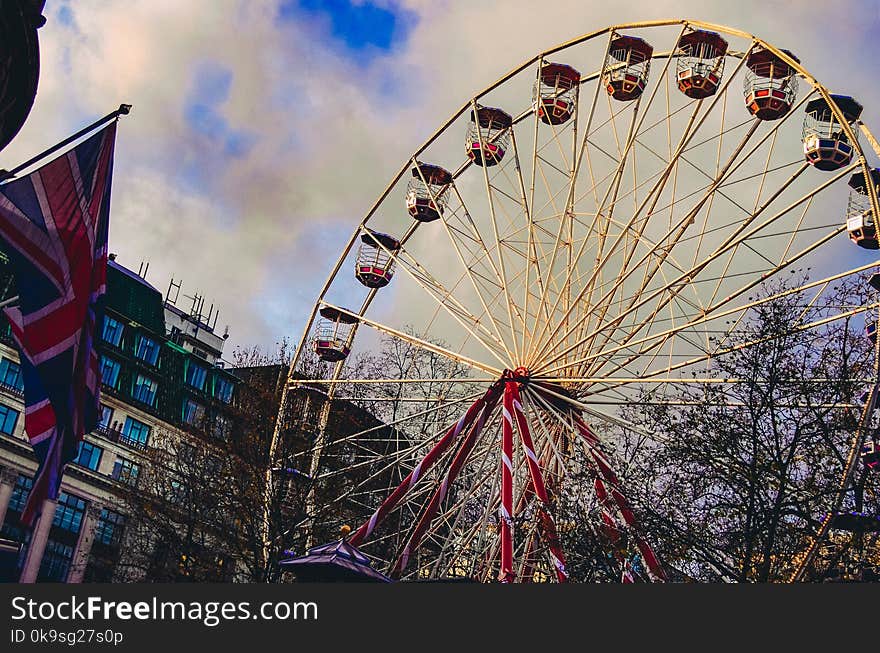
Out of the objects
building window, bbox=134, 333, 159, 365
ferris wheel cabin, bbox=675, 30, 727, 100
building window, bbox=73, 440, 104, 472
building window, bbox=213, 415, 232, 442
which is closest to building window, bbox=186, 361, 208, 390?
building window, bbox=134, 333, 159, 365

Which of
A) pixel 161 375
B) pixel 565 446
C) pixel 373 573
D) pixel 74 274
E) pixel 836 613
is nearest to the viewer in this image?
pixel 836 613

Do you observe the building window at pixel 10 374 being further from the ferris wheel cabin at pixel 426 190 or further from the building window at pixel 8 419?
the ferris wheel cabin at pixel 426 190

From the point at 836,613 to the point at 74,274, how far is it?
12.6 meters

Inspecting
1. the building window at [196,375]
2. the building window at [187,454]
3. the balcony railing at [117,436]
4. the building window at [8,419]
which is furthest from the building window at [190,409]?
the building window at [187,454]

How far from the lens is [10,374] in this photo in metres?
51.0

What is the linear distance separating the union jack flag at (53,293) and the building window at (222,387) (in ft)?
157

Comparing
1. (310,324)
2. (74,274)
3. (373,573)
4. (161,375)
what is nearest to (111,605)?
(74,274)

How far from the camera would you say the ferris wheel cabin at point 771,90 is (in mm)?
26781

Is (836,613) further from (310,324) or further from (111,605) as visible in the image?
(310,324)

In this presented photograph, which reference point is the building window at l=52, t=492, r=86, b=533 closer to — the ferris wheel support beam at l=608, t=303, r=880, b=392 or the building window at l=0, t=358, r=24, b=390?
the building window at l=0, t=358, r=24, b=390

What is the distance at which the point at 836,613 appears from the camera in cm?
1434

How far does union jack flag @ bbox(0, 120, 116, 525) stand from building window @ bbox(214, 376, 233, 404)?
4785 centimetres

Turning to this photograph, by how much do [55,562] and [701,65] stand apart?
39831mm

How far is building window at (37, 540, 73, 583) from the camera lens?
51.1 metres
